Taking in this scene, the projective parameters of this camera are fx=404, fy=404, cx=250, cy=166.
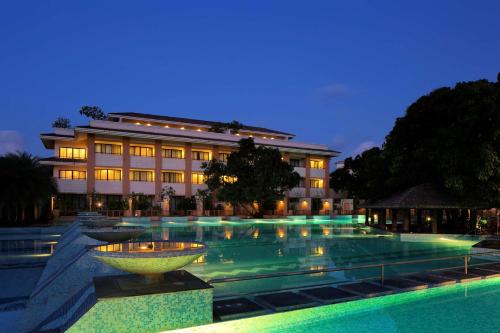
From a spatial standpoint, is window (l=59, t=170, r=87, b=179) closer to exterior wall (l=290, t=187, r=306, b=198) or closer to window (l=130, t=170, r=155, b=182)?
window (l=130, t=170, r=155, b=182)

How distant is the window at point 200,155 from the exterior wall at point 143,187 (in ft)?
19.0

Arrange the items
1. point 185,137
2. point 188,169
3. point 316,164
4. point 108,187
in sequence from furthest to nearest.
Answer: point 316,164, point 188,169, point 185,137, point 108,187

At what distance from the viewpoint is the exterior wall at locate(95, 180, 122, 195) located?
127 ft

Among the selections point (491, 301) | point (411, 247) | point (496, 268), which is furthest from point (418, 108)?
point (491, 301)

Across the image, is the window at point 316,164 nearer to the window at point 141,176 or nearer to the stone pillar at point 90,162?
the window at point 141,176

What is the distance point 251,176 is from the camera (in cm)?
3756

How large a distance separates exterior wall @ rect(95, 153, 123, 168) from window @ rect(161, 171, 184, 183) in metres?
4.80

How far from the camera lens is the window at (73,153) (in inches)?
1606

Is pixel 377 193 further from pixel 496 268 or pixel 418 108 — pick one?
pixel 496 268

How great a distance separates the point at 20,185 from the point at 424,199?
25.2m

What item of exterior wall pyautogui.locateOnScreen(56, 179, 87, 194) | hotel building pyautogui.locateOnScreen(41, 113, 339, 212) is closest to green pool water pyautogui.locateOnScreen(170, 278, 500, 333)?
hotel building pyautogui.locateOnScreen(41, 113, 339, 212)

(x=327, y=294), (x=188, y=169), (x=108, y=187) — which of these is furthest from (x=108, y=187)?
(x=327, y=294)

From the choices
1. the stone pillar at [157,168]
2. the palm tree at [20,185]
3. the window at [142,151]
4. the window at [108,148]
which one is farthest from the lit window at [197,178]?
the palm tree at [20,185]

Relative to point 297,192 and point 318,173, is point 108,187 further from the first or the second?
point 318,173
